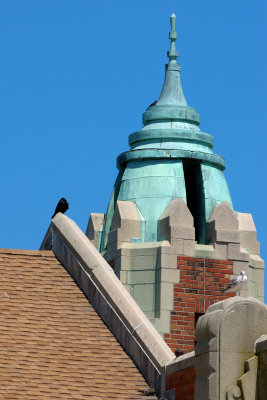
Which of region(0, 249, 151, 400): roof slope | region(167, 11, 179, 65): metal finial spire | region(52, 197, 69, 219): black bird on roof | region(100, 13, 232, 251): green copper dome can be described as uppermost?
region(167, 11, 179, 65): metal finial spire

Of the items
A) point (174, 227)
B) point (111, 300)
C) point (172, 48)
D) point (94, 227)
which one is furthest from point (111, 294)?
point (172, 48)

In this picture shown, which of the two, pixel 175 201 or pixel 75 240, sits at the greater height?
pixel 175 201

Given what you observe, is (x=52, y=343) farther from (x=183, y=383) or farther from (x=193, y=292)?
(x=193, y=292)

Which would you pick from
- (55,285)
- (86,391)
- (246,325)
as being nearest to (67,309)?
(55,285)

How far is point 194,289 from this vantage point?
28.0 m

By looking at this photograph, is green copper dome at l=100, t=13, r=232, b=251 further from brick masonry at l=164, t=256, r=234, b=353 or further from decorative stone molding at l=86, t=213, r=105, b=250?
brick masonry at l=164, t=256, r=234, b=353

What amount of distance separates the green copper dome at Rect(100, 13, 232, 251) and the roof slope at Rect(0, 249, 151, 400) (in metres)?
7.69

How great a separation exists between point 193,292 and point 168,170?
278cm

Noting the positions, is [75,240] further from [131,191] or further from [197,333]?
[131,191]

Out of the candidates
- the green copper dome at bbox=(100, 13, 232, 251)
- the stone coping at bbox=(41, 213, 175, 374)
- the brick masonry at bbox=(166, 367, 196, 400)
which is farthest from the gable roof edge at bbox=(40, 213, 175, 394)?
the green copper dome at bbox=(100, 13, 232, 251)

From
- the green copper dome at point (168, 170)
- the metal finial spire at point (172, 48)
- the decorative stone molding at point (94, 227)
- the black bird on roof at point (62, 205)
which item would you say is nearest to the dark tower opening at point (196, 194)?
the green copper dome at point (168, 170)

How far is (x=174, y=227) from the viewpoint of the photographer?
28312 millimetres

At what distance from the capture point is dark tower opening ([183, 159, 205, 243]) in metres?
29.4

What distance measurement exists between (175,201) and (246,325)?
1122 centimetres
